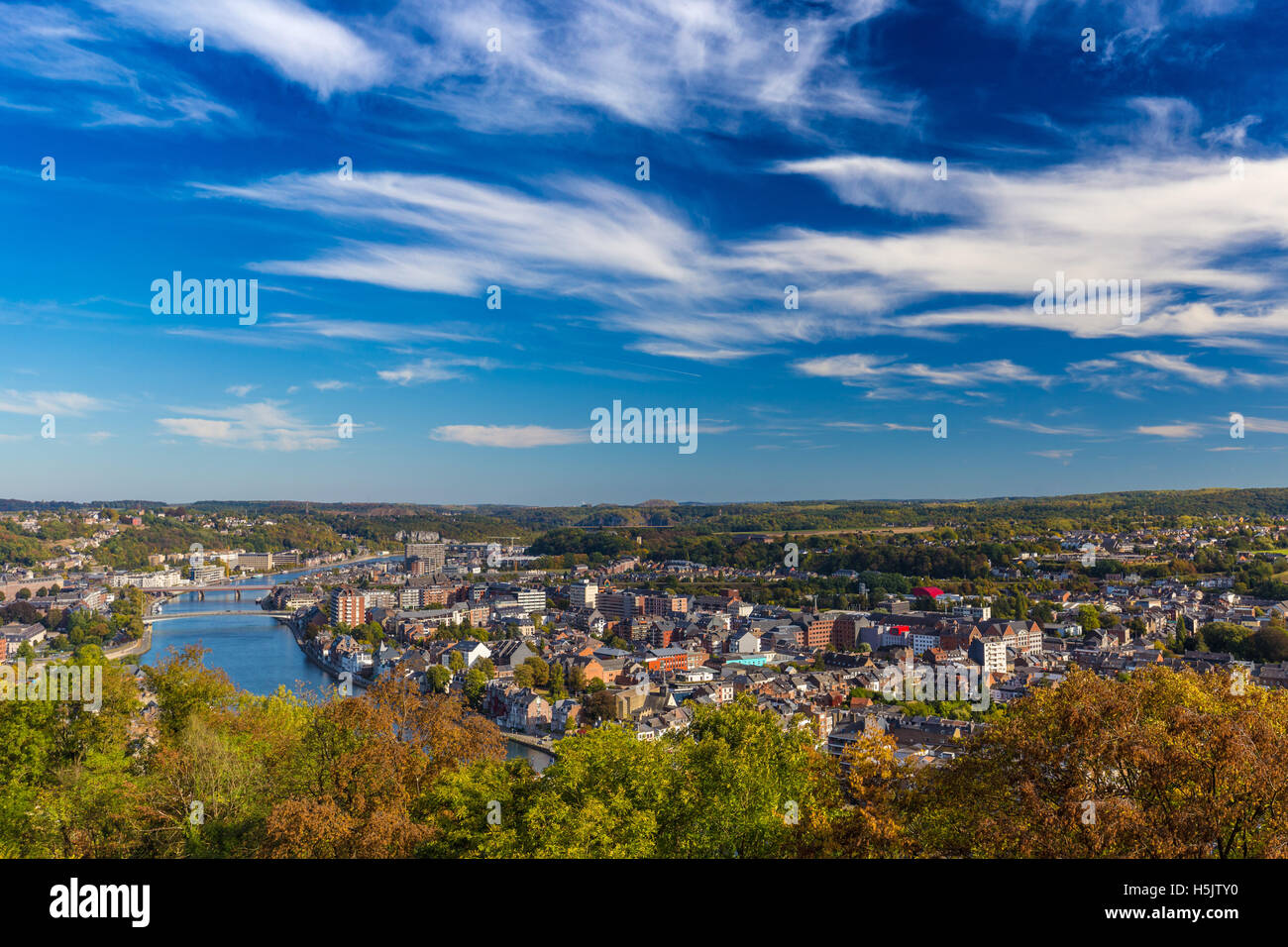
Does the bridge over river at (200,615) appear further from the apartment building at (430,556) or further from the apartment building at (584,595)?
the apartment building at (430,556)

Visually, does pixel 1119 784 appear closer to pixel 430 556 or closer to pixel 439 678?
pixel 439 678

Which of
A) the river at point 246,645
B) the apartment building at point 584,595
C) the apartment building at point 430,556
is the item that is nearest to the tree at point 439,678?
the river at point 246,645

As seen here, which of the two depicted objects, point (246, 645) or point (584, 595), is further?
point (584, 595)

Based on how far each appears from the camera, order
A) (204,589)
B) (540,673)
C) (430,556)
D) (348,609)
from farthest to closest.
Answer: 1. (430,556)
2. (204,589)
3. (348,609)
4. (540,673)

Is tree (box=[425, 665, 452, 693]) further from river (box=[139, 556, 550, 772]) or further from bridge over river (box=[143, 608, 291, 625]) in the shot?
bridge over river (box=[143, 608, 291, 625])

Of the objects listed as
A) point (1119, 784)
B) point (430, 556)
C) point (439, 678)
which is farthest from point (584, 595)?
point (1119, 784)

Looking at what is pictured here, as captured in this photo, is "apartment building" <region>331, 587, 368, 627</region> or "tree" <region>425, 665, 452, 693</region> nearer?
"tree" <region>425, 665, 452, 693</region>

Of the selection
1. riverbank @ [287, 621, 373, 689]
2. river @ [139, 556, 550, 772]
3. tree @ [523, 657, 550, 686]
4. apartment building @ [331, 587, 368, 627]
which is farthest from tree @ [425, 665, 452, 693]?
apartment building @ [331, 587, 368, 627]
